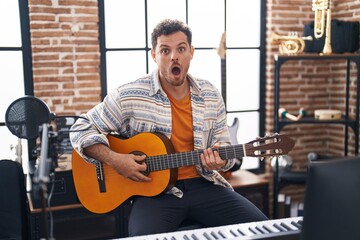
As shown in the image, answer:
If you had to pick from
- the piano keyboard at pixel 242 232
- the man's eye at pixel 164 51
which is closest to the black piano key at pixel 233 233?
the piano keyboard at pixel 242 232

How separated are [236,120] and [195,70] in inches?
22.0

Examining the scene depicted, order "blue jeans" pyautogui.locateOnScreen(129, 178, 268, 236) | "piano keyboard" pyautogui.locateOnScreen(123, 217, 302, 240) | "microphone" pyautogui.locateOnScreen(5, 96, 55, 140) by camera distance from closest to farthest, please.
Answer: "piano keyboard" pyautogui.locateOnScreen(123, 217, 302, 240), "microphone" pyautogui.locateOnScreen(5, 96, 55, 140), "blue jeans" pyautogui.locateOnScreen(129, 178, 268, 236)

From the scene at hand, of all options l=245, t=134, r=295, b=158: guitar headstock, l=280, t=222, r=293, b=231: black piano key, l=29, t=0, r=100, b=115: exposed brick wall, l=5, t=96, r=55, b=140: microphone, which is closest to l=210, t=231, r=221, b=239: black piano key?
l=280, t=222, r=293, b=231: black piano key

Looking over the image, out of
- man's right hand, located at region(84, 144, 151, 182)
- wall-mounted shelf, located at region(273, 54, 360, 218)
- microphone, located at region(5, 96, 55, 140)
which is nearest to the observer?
microphone, located at region(5, 96, 55, 140)

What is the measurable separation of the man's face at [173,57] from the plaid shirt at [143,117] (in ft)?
0.27

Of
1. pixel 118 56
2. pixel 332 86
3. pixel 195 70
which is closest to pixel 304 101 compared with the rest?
pixel 332 86

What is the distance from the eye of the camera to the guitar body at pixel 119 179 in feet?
7.05

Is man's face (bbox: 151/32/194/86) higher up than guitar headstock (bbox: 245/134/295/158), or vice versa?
man's face (bbox: 151/32/194/86)

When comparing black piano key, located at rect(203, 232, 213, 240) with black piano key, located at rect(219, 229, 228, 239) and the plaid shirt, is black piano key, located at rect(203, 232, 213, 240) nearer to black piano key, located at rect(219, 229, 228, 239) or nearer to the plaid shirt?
black piano key, located at rect(219, 229, 228, 239)

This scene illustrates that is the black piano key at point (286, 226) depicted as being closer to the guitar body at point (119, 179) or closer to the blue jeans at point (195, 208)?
the blue jeans at point (195, 208)

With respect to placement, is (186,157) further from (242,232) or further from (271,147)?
(242,232)

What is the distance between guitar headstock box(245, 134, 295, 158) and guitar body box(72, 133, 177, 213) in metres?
0.39

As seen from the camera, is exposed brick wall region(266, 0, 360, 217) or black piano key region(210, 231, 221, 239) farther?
exposed brick wall region(266, 0, 360, 217)

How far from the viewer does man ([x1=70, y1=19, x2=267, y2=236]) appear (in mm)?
2094
